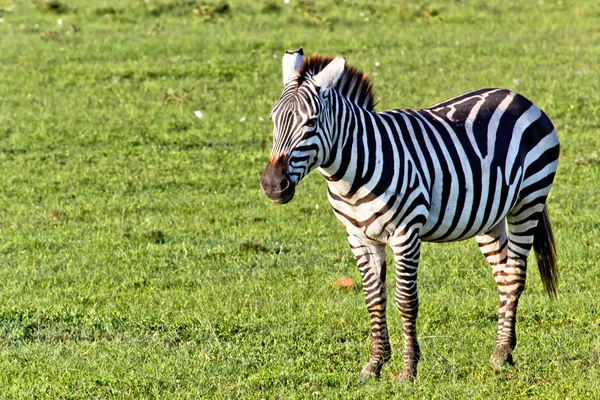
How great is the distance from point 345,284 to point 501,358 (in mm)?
2069

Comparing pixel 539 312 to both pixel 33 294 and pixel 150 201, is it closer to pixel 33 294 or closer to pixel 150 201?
pixel 33 294

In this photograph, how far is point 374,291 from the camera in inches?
254

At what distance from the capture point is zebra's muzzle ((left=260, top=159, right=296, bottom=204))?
5332 millimetres

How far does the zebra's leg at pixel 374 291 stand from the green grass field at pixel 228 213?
12 centimetres

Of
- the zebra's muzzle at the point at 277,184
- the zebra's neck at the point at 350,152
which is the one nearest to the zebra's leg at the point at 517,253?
the zebra's neck at the point at 350,152

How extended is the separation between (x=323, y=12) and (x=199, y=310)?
13.2 meters

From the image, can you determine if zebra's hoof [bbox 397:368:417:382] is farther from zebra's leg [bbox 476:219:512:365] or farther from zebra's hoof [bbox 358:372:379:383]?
zebra's leg [bbox 476:219:512:365]

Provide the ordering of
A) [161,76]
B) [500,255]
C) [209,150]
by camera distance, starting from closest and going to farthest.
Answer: [500,255] → [209,150] → [161,76]

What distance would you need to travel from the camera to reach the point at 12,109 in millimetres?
14766

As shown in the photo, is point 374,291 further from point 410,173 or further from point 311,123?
point 311,123

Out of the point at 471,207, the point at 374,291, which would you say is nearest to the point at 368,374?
the point at 374,291

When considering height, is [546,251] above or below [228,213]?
above

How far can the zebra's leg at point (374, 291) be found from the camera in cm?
634

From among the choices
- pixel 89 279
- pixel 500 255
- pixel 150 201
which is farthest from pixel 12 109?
pixel 500 255
